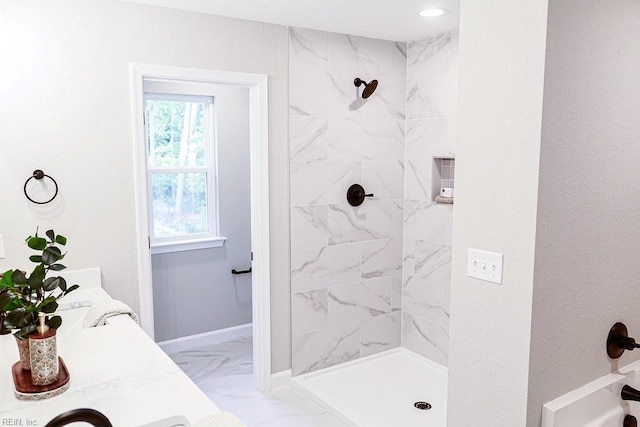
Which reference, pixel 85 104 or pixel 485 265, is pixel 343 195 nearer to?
pixel 85 104

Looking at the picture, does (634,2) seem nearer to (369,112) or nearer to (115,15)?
(369,112)

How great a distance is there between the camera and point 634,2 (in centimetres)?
194

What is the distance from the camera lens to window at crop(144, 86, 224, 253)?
4152 millimetres

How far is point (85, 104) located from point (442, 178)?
7.82 feet

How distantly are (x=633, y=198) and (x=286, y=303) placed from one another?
2.19 metres

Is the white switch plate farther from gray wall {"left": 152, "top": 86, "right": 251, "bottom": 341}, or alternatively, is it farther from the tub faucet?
gray wall {"left": 152, "top": 86, "right": 251, "bottom": 341}

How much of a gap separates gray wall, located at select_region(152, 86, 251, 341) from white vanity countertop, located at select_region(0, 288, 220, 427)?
216cm

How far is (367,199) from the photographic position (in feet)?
12.6

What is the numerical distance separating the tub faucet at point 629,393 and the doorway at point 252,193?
2097mm

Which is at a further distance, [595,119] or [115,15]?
[115,15]

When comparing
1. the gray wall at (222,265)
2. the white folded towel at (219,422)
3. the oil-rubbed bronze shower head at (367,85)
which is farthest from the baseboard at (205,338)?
the white folded towel at (219,422)

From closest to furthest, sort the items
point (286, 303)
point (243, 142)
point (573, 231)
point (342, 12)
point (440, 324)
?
point (573, 231) < point (342, 12) < point (286, 303) < point (440, 324) < point (243, 142)

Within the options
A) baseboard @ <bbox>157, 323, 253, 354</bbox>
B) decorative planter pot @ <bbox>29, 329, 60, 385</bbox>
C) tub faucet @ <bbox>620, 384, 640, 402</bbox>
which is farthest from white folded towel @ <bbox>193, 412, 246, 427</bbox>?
baseboard @ <bbox>157, 323, 253, 354</bbox>

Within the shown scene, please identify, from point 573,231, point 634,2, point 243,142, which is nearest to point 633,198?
point 573,231
